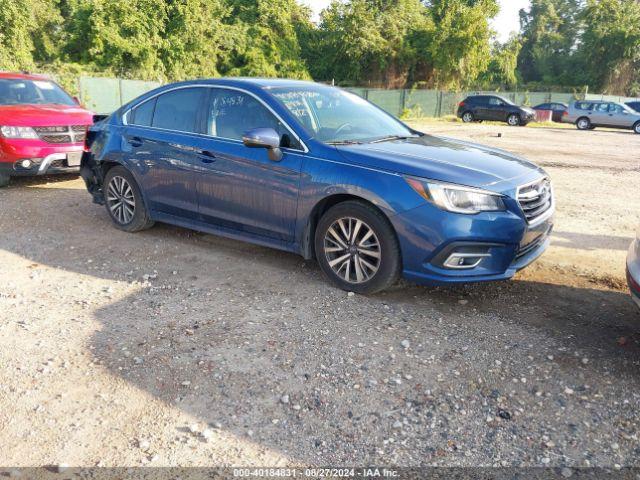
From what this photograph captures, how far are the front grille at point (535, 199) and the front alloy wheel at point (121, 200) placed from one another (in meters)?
3.93

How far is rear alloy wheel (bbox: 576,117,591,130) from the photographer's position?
28.5 meters

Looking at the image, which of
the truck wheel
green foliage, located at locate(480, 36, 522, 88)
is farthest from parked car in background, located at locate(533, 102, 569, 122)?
the truck wheel

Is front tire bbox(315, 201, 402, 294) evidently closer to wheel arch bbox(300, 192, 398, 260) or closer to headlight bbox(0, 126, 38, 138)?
wheel arch bbox(300, 192, 398, 260)

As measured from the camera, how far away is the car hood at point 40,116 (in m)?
8.23

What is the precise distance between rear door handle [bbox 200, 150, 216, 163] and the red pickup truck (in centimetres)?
418

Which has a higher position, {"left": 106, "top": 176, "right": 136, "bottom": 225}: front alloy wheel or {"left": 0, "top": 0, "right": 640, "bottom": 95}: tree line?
{"left": 0, "top": 0, "right": 640, "bottom": 95}: tree line

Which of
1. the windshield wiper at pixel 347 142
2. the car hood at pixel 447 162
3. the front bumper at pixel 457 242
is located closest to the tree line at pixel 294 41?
the windshield wiper at pixel 347 142

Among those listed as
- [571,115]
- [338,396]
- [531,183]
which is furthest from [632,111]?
[338,396]

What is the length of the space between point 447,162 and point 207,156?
2.19 m

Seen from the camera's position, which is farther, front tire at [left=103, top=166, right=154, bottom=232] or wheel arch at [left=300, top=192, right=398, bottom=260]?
front tire at [left=103, top=166, right=154, bottom=232]

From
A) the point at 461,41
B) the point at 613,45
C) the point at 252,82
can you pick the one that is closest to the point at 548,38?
the point at 613,45

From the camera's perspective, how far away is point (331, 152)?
458 cm

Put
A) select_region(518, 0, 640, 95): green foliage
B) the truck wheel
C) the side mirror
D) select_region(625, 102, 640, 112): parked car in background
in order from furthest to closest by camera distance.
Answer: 1. select_region(518, 0, 640, 95): green foliage
2. select_region(625, 102, 640, 112): parked car in background
3. the truck wheel
4. the side mirror

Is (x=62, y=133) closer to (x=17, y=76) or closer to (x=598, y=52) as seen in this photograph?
(x=17, y=76)
